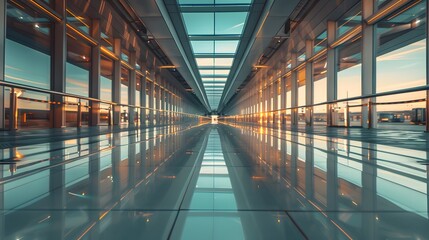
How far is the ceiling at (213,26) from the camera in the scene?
802 centimetres

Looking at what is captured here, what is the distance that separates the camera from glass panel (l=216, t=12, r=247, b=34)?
353 inches

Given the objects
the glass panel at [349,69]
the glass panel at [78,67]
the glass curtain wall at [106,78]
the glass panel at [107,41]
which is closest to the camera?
the glass panel at [78,67]

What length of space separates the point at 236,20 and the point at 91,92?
668 centimetres

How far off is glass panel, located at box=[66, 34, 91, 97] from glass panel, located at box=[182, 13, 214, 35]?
13.9 ft

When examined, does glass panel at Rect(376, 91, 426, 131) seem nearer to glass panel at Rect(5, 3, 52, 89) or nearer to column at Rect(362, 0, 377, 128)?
column at Rect(362, 0, 377, 128)

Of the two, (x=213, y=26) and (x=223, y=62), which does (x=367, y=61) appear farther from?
(x=223, y=62)

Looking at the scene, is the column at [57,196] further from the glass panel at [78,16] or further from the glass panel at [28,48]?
the glass panel at [78,16]

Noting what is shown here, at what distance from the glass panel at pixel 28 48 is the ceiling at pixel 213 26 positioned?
298 cm

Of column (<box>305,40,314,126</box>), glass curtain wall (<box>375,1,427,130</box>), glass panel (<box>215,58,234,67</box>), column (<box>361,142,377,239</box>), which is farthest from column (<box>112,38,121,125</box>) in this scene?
column (<box>361,142,377,239</box>)

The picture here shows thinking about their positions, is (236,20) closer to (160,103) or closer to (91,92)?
(91,92)

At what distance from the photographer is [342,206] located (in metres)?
1.28

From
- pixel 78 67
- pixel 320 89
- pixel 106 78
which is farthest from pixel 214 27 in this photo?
pixel 106 78

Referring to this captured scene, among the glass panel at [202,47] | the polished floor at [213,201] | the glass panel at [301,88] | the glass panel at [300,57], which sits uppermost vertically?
the glass panel at [202,47]

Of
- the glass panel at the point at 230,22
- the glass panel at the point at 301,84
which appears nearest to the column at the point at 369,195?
the glass panel at the point at 230,22
